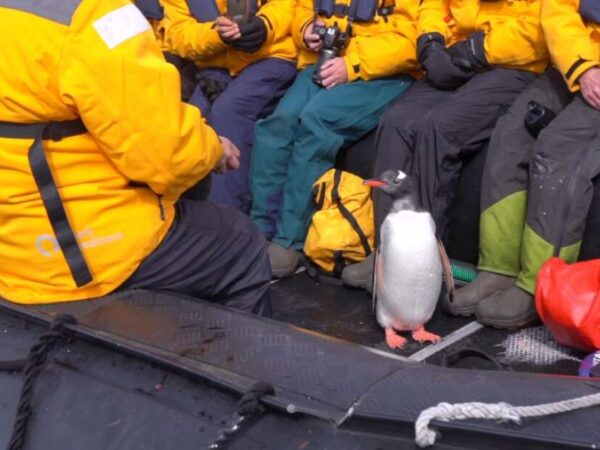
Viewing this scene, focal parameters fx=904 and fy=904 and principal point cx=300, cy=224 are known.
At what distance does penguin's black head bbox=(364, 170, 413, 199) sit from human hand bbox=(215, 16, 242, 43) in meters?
1.17

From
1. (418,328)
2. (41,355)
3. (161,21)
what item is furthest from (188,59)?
(41,355)

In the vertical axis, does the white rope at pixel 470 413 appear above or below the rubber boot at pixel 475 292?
above

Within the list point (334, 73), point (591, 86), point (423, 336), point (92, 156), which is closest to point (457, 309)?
point (423, 336)

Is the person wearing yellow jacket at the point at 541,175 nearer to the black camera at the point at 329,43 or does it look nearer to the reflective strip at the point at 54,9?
the black camera at the point at 329,43

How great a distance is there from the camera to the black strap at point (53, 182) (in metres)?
1.75

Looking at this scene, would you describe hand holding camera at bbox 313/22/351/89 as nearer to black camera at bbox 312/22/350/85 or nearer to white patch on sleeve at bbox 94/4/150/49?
black camera at bbox 312/22/350/85

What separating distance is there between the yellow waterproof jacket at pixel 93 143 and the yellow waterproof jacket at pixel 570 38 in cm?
120

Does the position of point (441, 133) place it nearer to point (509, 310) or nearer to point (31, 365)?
point (509, 310)

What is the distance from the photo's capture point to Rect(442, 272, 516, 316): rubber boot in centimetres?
266

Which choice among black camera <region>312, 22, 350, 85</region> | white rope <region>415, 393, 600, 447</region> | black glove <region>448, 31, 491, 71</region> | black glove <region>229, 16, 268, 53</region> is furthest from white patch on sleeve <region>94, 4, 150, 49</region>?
black glove <region>229, 16, 268, 53</region>

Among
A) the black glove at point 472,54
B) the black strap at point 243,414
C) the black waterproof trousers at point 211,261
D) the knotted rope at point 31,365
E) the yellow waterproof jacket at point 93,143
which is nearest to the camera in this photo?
the black strap at point 243,414

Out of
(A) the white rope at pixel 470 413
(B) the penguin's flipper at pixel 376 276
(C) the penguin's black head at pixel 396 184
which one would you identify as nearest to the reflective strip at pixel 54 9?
(A) the white rope at pixel 470 413

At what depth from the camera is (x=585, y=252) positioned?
Result: 260 centimetres

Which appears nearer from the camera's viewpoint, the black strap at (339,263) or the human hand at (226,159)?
the human hand at (226,159)
